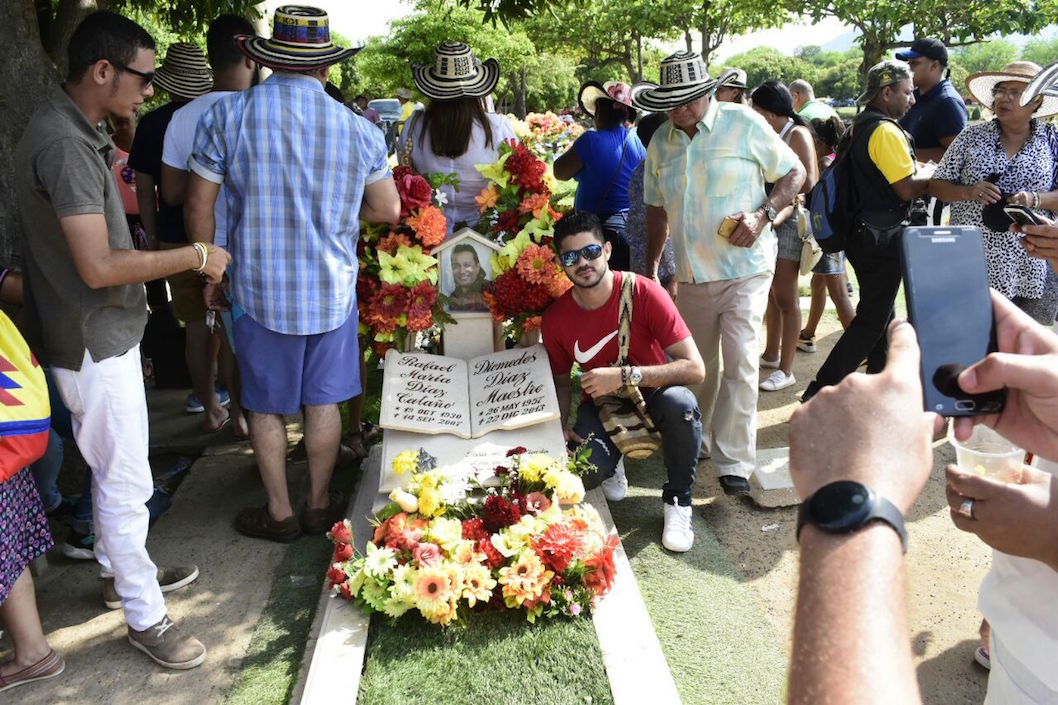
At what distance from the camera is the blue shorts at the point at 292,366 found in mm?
3555

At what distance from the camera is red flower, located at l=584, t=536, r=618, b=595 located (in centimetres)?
316

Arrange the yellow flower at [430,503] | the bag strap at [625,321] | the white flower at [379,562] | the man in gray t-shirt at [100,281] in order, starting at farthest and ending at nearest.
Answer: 1. the bag strap at [625,321]
2. the yellow flower at [430,503]
3. the white flower at [379,562]
4. the man in gray t-shirt at [100,281]

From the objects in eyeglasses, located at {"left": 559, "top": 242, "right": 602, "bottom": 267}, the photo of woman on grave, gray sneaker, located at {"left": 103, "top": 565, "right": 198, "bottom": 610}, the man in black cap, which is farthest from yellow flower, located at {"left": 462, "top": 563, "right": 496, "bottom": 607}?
the man in black cap

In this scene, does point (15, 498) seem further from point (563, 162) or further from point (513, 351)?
point (563, 162)

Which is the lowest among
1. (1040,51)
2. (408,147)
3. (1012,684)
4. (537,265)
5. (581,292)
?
(1012,684)

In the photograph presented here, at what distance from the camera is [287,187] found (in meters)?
3.35

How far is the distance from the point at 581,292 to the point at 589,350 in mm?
289

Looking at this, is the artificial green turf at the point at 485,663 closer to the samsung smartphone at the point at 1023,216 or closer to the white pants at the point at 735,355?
the white pants at the point at 735,355

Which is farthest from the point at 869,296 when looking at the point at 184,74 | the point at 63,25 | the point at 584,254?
the point at 63,25

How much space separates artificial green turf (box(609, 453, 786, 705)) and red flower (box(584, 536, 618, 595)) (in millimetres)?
279

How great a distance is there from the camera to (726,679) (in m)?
2.94

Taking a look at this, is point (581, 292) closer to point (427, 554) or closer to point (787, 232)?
point (427, 554)

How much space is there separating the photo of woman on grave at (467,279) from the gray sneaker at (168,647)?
2003 mm

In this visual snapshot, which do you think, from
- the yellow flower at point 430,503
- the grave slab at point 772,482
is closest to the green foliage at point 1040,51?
the grave slab at point 772,482
